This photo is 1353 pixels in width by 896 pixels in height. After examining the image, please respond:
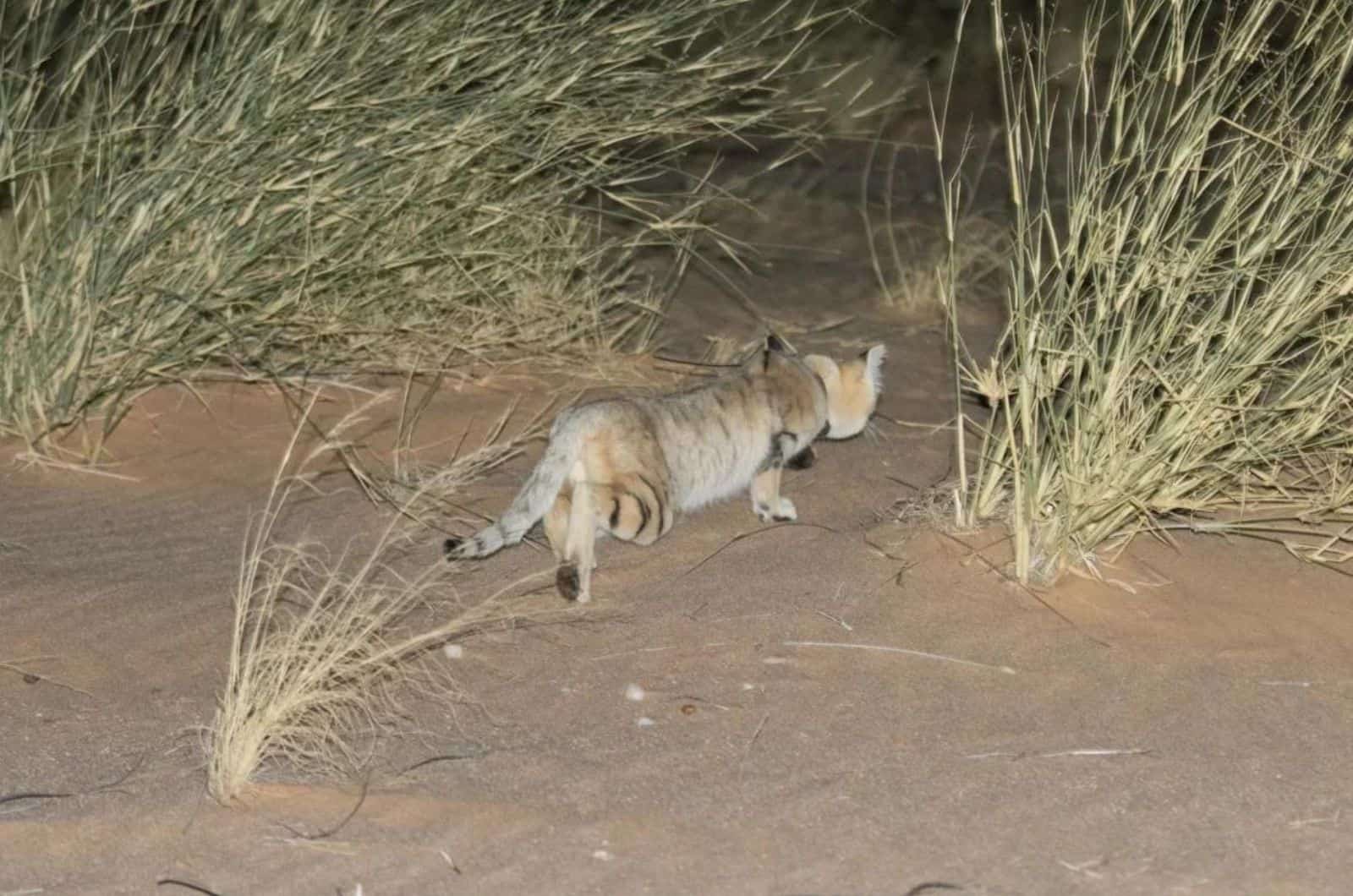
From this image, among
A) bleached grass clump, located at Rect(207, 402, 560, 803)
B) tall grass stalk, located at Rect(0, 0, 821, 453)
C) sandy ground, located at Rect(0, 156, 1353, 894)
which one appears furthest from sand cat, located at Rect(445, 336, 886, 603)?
tall grass stalk, located at Rect(0, 0, 821, 453)

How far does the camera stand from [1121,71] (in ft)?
16.9

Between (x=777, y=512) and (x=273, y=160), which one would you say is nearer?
(x=777, y=512)

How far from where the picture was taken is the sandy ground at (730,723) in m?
3.89

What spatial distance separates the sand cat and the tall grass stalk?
0.81 m

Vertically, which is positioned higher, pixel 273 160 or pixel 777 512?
pixel 273 160

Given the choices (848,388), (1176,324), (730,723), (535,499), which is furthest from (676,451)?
(1176,324)

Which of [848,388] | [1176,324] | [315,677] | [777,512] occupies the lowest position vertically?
[777,512]

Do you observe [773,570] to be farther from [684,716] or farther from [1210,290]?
[1210,290]

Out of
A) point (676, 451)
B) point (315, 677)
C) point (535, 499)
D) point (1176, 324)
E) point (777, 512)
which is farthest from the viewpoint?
point (777, 512)

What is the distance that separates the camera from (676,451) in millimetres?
5824

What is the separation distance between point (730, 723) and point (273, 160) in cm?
290

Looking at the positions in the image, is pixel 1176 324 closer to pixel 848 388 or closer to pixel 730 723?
pixel 848 388

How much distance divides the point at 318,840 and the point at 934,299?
6146 millimetres

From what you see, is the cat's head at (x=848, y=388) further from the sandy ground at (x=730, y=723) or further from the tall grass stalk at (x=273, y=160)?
the tall grass stalk at (x=273, y=160)
